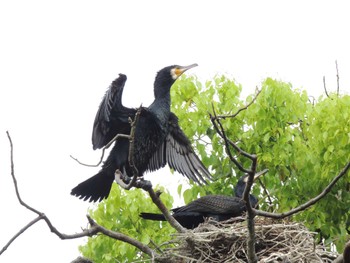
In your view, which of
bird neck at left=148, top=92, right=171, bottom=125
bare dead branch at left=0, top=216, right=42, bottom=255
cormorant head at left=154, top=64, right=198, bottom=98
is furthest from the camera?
cormorant head at left=154, top=64, right=198, bottom=98

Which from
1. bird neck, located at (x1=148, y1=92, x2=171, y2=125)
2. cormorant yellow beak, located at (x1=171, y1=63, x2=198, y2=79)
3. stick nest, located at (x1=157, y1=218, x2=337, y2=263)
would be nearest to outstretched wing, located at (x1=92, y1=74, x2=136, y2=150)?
bird neck, located at (x1=148, y1=92, x2=171, y2=125)

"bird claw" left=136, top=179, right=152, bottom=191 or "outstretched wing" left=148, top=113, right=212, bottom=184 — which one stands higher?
"outstretched wing" left=148, top=113, right=212, bottom=184

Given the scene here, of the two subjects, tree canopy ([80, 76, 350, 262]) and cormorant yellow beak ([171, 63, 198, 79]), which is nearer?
cormorant yellow beak ([171, 63, 198, 79])

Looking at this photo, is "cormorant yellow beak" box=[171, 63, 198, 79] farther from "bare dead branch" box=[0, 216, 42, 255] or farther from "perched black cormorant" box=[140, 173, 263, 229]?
"bare dead branch" box=[0, 216, 42, 255]

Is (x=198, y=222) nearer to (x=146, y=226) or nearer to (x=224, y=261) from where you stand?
(x=224, y=261)

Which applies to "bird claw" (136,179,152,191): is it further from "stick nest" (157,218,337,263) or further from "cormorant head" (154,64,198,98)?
"cormorant head" (154,64,198,98)

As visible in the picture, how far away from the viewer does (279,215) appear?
744cm

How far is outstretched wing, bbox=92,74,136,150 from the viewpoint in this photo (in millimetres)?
10547

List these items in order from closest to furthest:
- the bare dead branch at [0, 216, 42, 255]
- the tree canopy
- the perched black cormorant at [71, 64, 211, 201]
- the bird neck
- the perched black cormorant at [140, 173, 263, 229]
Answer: the bare dead branch at [0, 216, 42, 255] < the perched black cormorant at [140, 173, 263, 229] < the perched black cormorant at [71, 64, 211, 201] < the bird neck < the tree canopy

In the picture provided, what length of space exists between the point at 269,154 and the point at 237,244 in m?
3.99

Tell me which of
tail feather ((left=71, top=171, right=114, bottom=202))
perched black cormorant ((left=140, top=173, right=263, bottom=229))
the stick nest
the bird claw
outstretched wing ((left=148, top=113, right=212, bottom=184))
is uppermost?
outstretched wing ((left=148, top=113, right=212, bottom=184))

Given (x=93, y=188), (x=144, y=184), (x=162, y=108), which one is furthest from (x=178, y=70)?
(x=144, y=184)

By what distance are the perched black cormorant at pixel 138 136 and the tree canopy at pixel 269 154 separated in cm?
153

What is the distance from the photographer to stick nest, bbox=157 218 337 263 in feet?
30.6
